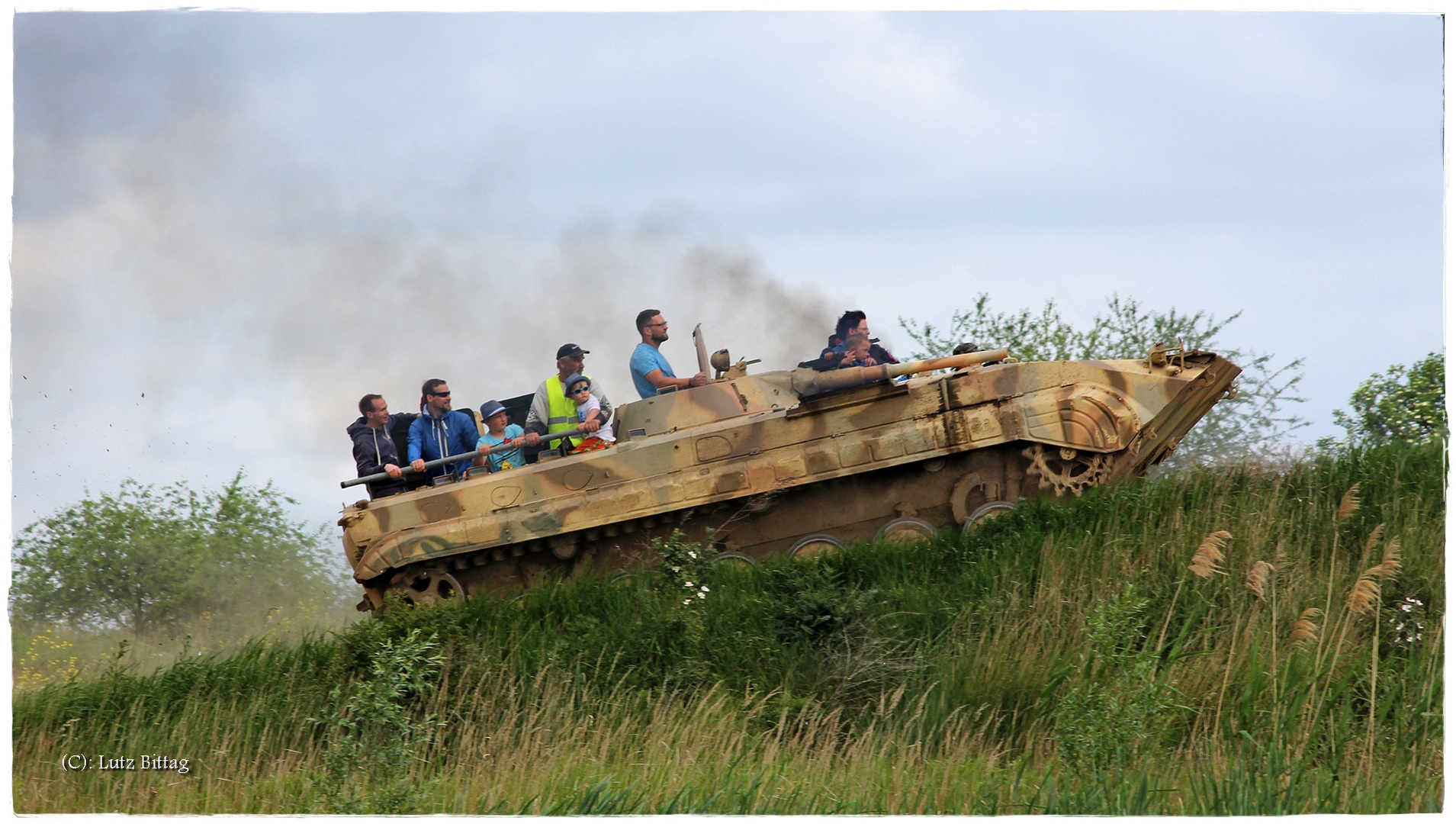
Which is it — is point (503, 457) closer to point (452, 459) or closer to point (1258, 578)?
point (452, 459)

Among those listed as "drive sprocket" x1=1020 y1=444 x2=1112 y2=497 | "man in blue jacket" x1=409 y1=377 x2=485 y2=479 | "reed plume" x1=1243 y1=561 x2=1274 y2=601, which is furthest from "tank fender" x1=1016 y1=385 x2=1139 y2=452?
"man in blue jacket" x1=409 y1=377 x2=485 y2=479

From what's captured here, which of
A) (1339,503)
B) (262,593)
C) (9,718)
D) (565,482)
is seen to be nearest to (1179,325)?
(1339,503)

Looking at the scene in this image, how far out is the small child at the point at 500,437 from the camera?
38.6 ft

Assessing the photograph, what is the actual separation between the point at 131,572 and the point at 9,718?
7.64 m

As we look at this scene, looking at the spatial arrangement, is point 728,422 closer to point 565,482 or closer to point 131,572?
point 565,482

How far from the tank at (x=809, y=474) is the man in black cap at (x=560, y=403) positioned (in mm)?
437

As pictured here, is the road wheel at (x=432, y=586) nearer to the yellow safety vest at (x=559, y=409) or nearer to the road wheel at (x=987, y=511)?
the yellow safety vest at (x=559, y=409)

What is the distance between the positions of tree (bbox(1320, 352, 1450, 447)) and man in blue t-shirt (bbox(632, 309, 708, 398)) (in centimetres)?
606

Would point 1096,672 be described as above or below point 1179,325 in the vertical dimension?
below

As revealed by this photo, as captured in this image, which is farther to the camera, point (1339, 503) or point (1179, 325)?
point (1179, 325)

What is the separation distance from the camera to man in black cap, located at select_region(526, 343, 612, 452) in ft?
38.9

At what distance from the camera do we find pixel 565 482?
11219 millimetres

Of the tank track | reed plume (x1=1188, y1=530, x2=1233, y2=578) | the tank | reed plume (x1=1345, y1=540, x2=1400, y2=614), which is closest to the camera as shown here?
reed plume (x1=1345, y1=540, x2=1400, y2=614)

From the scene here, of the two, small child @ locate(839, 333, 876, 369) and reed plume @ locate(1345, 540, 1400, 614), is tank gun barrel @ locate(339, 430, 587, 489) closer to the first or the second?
small child @ locate(839, 333, 876, 369)
